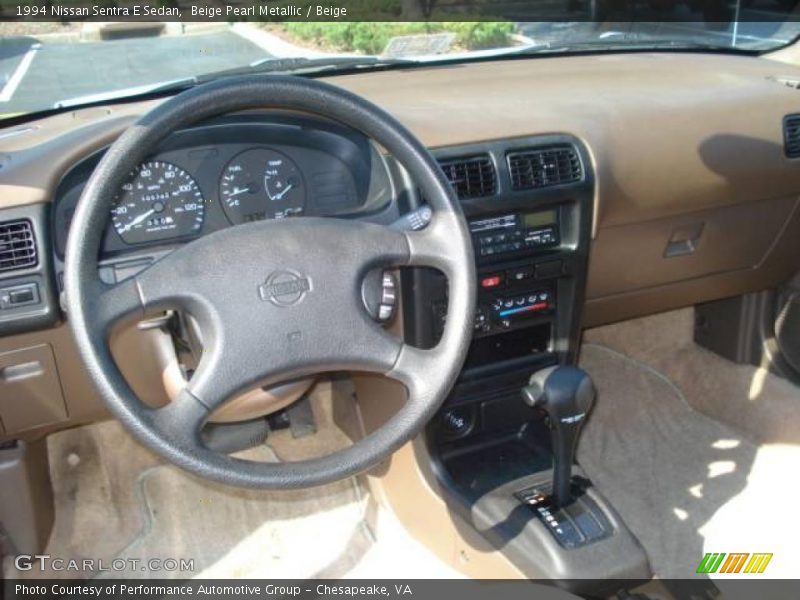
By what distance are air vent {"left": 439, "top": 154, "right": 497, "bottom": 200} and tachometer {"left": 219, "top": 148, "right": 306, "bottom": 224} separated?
0.32 metres

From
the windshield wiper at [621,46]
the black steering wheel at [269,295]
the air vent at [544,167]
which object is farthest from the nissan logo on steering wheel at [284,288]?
the windshield wiper at [621,46]

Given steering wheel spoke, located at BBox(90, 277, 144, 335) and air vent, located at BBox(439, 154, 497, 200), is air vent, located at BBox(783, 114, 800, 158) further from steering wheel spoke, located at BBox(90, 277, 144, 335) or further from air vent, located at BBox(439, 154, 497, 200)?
steering wheel spoke, located at BBox(90, 277, 144, 335)

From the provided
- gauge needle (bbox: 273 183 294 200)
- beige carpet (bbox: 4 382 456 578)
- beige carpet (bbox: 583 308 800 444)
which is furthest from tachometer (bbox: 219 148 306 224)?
beige carpet (bbox: 583 308 800 444)

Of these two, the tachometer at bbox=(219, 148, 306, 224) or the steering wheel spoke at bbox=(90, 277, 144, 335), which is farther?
the tachometer at bbox=(219, 148, 306, 224)

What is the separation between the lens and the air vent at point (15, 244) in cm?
156

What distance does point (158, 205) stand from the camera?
166 cm

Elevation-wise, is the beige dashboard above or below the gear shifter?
above

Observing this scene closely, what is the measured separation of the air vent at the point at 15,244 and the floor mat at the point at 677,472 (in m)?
1.83

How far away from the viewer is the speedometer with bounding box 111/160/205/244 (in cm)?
163

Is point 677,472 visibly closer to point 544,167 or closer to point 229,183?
point 544,167

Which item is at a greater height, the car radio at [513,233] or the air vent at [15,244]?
the air vent at [15,244]

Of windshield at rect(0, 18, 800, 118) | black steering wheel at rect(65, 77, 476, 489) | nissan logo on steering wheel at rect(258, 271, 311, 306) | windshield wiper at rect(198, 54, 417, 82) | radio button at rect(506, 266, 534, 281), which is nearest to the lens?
black steering wheel at rect(65, 77, 476, 489)

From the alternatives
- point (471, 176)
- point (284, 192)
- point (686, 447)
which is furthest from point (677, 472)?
point (284, 192)

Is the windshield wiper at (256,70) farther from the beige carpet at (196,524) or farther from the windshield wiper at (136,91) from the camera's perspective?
the beige carpet at (196,524)
